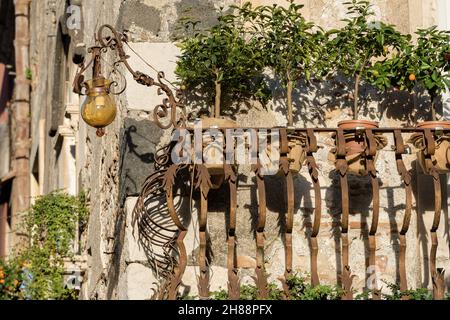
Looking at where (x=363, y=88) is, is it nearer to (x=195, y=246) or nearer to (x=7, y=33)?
(x=195, y=246)

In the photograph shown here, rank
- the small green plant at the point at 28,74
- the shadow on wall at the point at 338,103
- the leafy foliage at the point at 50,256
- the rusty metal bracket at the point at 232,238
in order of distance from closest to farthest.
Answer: the rusty metal bracket at the point at 232,238
the shadow on wall at the point at 338,103
the leafy foliage at the point at 50,256
the small green plant at the point at 28,74

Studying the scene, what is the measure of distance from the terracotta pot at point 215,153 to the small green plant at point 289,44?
1.30ft

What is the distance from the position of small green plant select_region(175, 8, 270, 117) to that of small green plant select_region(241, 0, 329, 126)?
77 mm

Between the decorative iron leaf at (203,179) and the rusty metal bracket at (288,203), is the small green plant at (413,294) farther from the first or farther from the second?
the decorative iron leaf at (203,179)

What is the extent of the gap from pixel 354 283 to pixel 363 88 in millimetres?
1180

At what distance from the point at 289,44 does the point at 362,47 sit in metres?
0.42

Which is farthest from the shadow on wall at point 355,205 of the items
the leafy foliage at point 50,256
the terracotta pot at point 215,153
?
the leafy foliage at point 50,256

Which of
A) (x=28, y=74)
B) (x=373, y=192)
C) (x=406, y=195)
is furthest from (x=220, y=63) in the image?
(x=28, y=74)

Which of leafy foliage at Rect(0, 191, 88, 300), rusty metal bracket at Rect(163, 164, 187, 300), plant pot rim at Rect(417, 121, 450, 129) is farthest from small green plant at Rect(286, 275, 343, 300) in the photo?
leafy foliage at Rect(0, 191, 88, 300)

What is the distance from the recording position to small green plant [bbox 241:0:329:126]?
728 cm

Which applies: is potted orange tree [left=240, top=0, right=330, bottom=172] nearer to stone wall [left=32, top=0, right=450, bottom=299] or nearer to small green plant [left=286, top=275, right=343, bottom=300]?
stone wall [left=32, top=0, right=450, bottom=299]

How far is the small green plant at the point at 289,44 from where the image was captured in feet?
23.9

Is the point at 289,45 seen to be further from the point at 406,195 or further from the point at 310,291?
the point at 310,291
